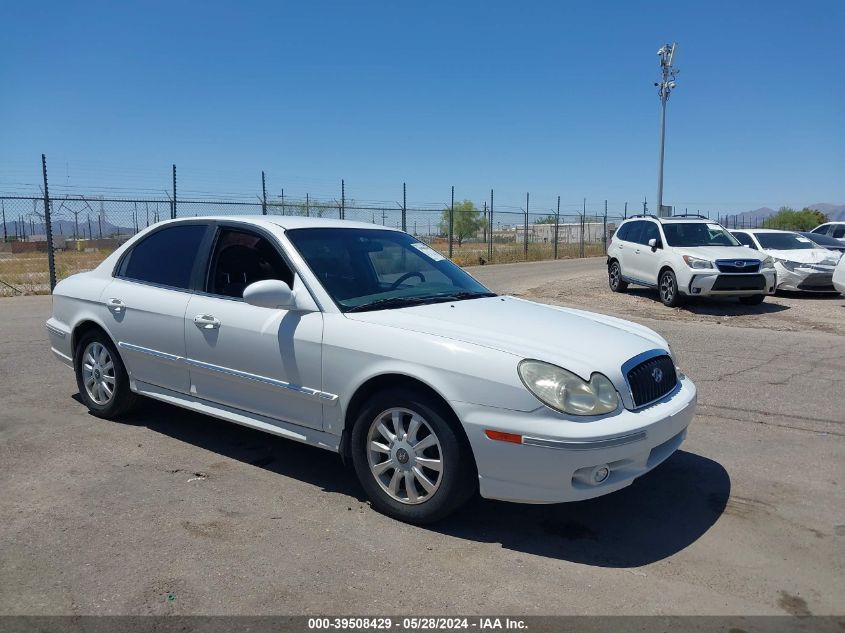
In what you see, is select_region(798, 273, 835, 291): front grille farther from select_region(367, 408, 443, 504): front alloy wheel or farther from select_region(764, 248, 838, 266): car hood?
select_region(367, 408, 443, 504): front alloy wheel

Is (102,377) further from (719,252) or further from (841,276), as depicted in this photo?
(841,276)

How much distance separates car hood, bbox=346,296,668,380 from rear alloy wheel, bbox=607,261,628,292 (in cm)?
1137

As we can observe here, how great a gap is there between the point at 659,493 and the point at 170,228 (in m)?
3.82

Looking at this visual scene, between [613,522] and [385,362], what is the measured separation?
1.50 meters

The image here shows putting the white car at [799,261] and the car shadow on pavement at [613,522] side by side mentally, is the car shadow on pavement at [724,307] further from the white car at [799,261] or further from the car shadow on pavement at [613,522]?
the car shadow on pavement at [613,522]

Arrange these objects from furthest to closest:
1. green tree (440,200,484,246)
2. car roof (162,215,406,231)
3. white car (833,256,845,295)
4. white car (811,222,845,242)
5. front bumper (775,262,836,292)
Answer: green tree (440,200,484,246)
white car (811,222,845,242)
front bumper (775,262,836,292)
white car (833,256,845,295)
car roof (162,215,406,231)

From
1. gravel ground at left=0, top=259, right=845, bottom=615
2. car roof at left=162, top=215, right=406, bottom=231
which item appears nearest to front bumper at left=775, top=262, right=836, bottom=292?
gravel ground at left=0, top=259, right=845, bottom=615

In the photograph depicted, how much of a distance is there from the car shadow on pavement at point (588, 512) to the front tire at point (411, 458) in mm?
198

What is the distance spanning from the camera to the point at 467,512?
3920 millimetres

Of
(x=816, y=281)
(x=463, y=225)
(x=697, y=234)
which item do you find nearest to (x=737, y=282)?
(x=697, y=234)

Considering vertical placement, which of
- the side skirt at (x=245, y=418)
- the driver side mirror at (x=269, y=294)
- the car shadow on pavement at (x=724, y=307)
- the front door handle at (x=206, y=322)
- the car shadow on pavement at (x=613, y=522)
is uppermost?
the driver side mirror at (x=269, y=294)

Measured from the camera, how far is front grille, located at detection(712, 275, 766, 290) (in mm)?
12180

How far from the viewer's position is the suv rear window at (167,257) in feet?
16.3

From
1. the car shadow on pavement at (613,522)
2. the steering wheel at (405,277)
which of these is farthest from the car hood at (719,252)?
the steering wheel at (405,277)
